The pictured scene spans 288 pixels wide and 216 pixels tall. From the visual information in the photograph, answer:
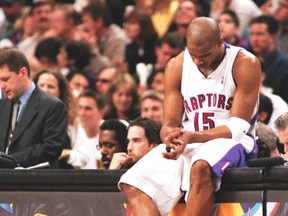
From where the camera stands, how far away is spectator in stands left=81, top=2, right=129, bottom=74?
43.2ft

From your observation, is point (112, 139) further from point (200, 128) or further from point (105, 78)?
point (105, 78)

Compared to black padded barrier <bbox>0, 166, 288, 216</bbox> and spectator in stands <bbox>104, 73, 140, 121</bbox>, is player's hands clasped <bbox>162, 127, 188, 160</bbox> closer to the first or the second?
black padded barrier <bbox>0, 166, 288, 216</bbox>

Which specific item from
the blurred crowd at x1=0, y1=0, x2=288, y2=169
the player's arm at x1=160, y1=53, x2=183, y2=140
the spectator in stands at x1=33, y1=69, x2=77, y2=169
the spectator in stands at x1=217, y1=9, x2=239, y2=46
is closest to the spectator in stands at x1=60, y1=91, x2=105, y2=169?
the blurred crowd at x1=0, y1=0, x2=288, y2=169

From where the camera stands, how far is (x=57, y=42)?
1236 cm

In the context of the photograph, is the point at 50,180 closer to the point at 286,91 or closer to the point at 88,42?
the point at 286,91

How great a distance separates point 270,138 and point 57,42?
5.06 meters

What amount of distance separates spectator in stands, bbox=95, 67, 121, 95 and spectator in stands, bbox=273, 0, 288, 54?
81.5 inches

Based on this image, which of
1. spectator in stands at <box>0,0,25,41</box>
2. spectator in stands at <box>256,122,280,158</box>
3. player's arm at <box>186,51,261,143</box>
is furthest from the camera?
spectator in stands at <box>0,0,25,41</box>

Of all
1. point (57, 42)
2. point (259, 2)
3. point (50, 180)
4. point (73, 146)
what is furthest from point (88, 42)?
point (50, 180)

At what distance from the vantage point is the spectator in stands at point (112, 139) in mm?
8711

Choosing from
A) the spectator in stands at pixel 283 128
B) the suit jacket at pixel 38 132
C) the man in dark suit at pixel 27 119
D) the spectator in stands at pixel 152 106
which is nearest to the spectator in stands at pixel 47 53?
the spectator in stands at pixel 152 106

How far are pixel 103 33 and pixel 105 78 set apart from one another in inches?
61.1

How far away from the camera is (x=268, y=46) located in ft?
37.5

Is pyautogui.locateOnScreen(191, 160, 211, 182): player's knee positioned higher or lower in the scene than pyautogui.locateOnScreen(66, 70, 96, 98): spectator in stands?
higher
